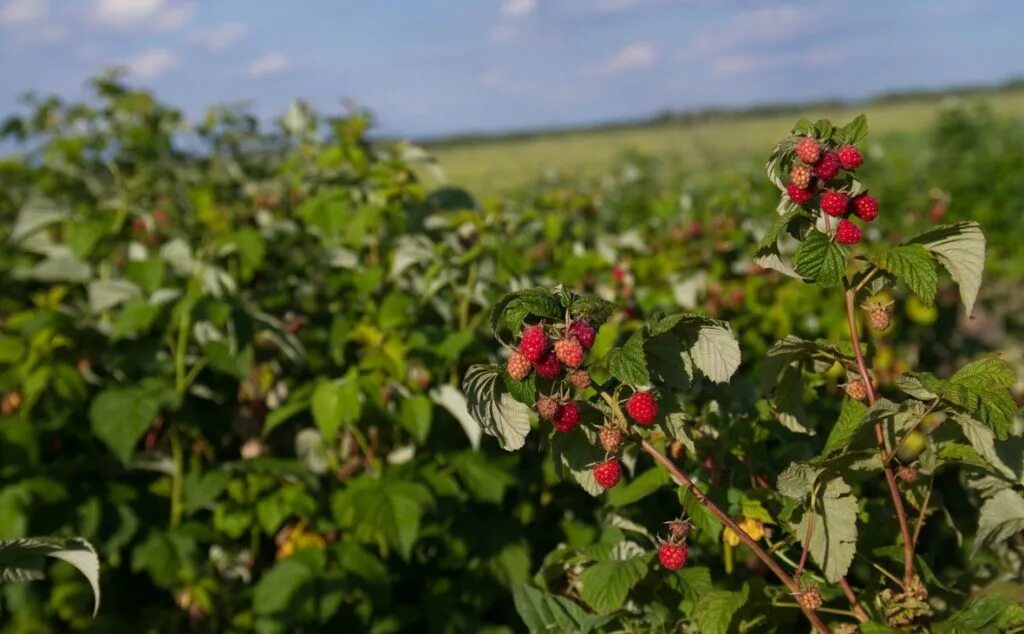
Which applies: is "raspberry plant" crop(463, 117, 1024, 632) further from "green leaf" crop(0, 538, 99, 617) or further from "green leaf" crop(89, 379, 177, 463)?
"green leaf" crop(89, 379, 177, 463)

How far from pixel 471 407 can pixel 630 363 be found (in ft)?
0.81

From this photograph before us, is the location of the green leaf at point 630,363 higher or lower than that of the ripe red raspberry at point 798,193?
lower

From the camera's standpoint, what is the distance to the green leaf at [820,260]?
1441 mm

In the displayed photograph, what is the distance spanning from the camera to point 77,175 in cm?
457

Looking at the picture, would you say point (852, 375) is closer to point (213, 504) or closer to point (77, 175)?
point (213, 504)

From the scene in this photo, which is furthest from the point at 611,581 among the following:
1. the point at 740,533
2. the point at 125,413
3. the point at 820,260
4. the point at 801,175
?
the point at 125,413

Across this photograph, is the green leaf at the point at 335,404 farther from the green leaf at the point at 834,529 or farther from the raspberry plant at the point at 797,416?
the green leaf at the point at 834,529

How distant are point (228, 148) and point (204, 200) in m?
1.48

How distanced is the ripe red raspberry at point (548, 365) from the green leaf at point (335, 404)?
1276 mm

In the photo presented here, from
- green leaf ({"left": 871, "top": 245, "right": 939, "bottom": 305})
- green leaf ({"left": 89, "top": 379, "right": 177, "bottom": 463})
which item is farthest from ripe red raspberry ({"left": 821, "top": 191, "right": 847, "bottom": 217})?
green leaf ({"left": 89, "top": 379, "right": 177, "bottom": 463})

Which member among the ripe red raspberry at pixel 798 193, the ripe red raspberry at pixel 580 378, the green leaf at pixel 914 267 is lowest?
the ripe red raspberry at pixel 580 378

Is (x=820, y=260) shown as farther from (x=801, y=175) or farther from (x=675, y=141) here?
(x=675, y=141)

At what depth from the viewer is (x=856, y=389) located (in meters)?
1.61

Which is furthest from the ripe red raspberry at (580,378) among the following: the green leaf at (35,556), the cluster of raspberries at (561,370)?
the green leaf at (35,556)
